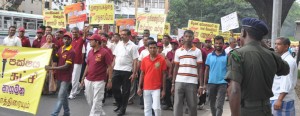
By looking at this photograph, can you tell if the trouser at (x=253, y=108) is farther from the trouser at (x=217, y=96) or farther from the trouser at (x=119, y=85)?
the trouser at (x=119, y=85)

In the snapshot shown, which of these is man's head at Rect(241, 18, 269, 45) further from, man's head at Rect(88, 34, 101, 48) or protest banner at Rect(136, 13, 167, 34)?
protest banner at Rect(136, 13, 167, 34)

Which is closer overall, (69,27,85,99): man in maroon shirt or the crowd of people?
the crowd of people

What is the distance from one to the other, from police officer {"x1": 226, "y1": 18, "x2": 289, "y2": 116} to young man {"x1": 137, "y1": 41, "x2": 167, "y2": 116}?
3.65m

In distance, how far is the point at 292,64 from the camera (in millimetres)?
5207

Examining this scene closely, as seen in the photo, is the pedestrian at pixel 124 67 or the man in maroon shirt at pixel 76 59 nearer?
the pedestrian at pixel 124 67

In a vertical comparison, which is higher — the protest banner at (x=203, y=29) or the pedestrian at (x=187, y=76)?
the protest banner at (x=203, y=29)

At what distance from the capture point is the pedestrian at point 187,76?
6.88 metres

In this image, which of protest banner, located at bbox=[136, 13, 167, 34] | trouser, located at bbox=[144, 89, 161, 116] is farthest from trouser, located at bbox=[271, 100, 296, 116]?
protest banner, located at bbox=[136, 13, 167, 34]

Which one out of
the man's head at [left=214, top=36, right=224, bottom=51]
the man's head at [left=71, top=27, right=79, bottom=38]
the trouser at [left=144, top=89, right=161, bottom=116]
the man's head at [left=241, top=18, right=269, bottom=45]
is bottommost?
the trouser at [left=144, top=89, right=161, bottom=116]

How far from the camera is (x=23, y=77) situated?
6.57 meters

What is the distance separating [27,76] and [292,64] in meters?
4.15

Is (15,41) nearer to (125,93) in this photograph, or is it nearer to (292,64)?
(125,93)

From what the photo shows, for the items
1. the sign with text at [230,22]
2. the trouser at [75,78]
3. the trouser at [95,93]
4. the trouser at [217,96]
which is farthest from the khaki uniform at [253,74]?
the sign with text at [230,22]

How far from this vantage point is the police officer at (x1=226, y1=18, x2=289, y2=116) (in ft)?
10.8
